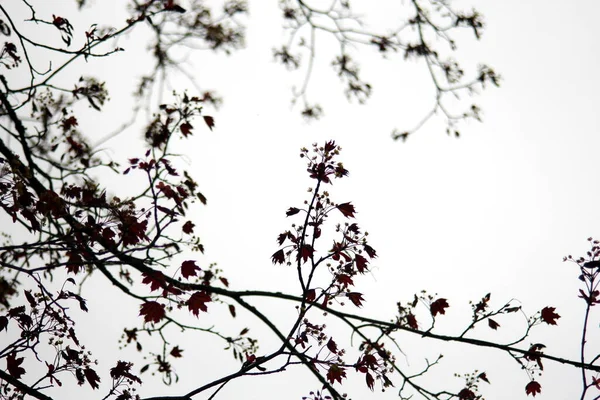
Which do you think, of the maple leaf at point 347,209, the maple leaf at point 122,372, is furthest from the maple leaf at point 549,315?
the maple leaf at point 122,372

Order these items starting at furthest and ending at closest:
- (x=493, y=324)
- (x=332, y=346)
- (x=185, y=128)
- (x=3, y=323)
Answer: (x=3, y=323)
(x=332, y=346)
(x=493, y=324)
(x=185, y=128)

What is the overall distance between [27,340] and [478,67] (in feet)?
16.1

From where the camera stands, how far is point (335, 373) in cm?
336

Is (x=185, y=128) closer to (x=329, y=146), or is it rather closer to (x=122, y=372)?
(x=329, y=146)

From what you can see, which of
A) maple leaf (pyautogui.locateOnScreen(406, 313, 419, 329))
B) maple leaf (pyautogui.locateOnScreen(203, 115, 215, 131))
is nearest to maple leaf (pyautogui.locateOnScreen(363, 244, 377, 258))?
maple leaf (pyautogui.locateOnScreen(406, 313, 419, 329))

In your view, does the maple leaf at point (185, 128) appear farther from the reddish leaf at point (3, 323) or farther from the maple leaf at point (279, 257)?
the reddish leaf at point (3, 323)

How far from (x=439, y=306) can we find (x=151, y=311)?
223cm

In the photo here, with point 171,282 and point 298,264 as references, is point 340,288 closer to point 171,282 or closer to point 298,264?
point 298,264

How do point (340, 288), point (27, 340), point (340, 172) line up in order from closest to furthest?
point (340, 172)
point (340, 288)
point (27, 340)

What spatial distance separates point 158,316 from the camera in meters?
3.19

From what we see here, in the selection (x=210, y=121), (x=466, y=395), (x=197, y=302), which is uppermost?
(x=210, y=121)

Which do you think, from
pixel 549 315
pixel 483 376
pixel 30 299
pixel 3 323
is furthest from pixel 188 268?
pixel 549 315

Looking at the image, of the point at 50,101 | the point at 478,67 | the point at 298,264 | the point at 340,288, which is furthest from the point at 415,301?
the point at 50,101

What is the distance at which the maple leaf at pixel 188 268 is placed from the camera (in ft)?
10.8
